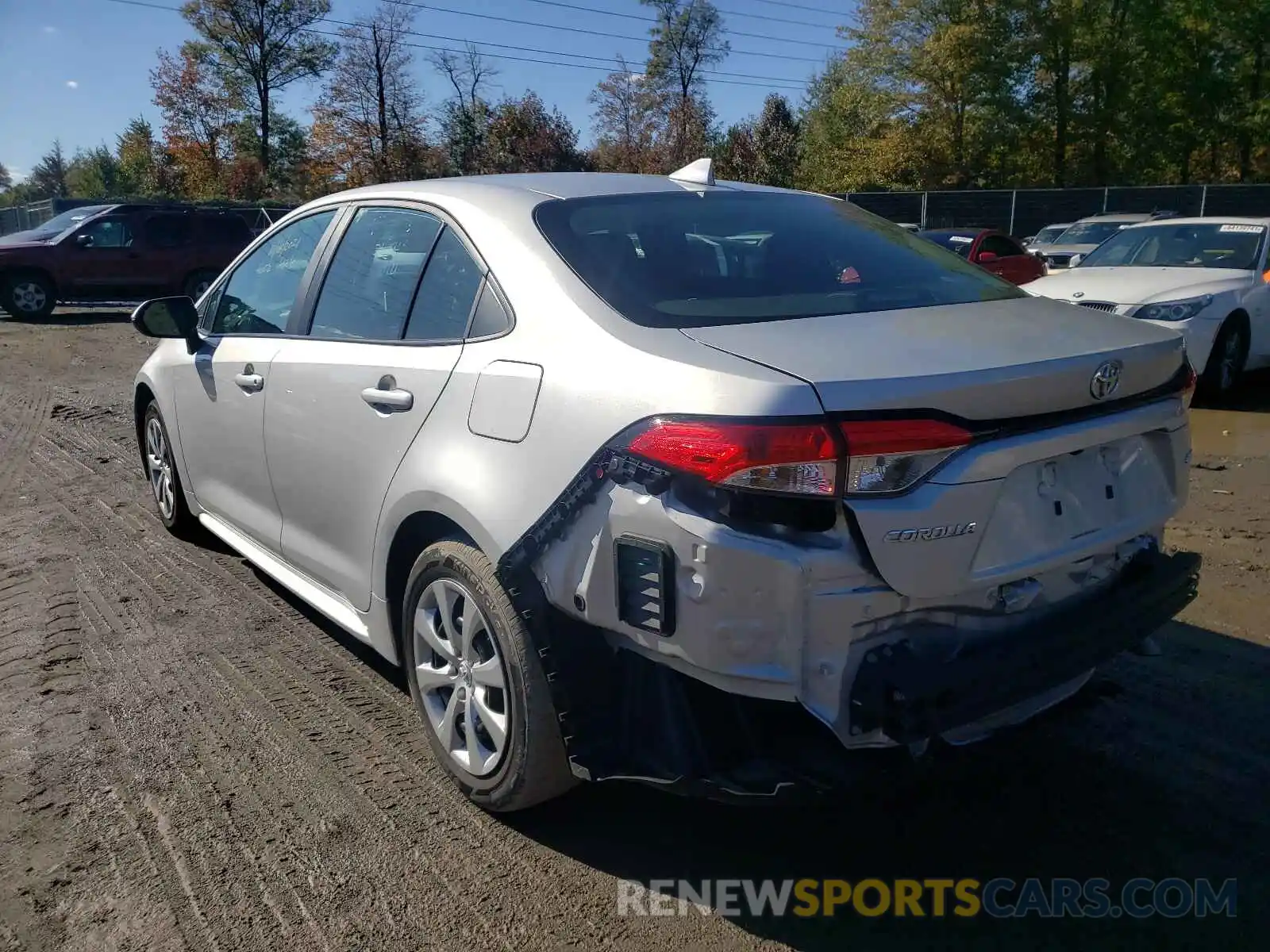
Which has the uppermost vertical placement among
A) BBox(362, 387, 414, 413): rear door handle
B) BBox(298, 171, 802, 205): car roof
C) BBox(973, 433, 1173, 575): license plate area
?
BBox(298, 171, 802, 205): car roof

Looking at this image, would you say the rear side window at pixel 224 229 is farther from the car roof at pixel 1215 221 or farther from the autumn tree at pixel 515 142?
the autumn tree at pixel 515 142

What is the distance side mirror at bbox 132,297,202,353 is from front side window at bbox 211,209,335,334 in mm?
111

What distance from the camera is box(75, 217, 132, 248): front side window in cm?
1792

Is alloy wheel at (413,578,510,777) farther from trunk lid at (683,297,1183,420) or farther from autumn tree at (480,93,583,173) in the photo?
autumn tree at (480,93,583,173)

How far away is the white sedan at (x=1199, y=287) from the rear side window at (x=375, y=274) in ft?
20.8

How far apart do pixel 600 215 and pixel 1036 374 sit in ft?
4.52

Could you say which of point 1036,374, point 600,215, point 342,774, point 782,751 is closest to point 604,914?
point 782,751

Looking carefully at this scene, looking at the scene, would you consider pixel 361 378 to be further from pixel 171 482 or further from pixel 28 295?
pixel 28 295

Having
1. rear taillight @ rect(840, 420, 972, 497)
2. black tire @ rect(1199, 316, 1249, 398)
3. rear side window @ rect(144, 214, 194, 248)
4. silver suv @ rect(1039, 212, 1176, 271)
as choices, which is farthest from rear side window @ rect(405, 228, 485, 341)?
silver suv @ rect(1039, 212, 1176, 271)

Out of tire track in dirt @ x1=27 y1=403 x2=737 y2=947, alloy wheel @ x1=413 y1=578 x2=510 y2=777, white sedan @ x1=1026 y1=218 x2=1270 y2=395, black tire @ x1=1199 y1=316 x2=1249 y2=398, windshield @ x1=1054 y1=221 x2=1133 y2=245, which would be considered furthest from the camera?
windshield @ x1=1054 y1=221 x2=1133 y2=245

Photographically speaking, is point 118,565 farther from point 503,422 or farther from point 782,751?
point 782,751

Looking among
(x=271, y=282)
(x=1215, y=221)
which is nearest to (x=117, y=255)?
(x=271, y=282)

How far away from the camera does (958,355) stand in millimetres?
2381

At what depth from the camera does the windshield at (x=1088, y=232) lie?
20.2m
